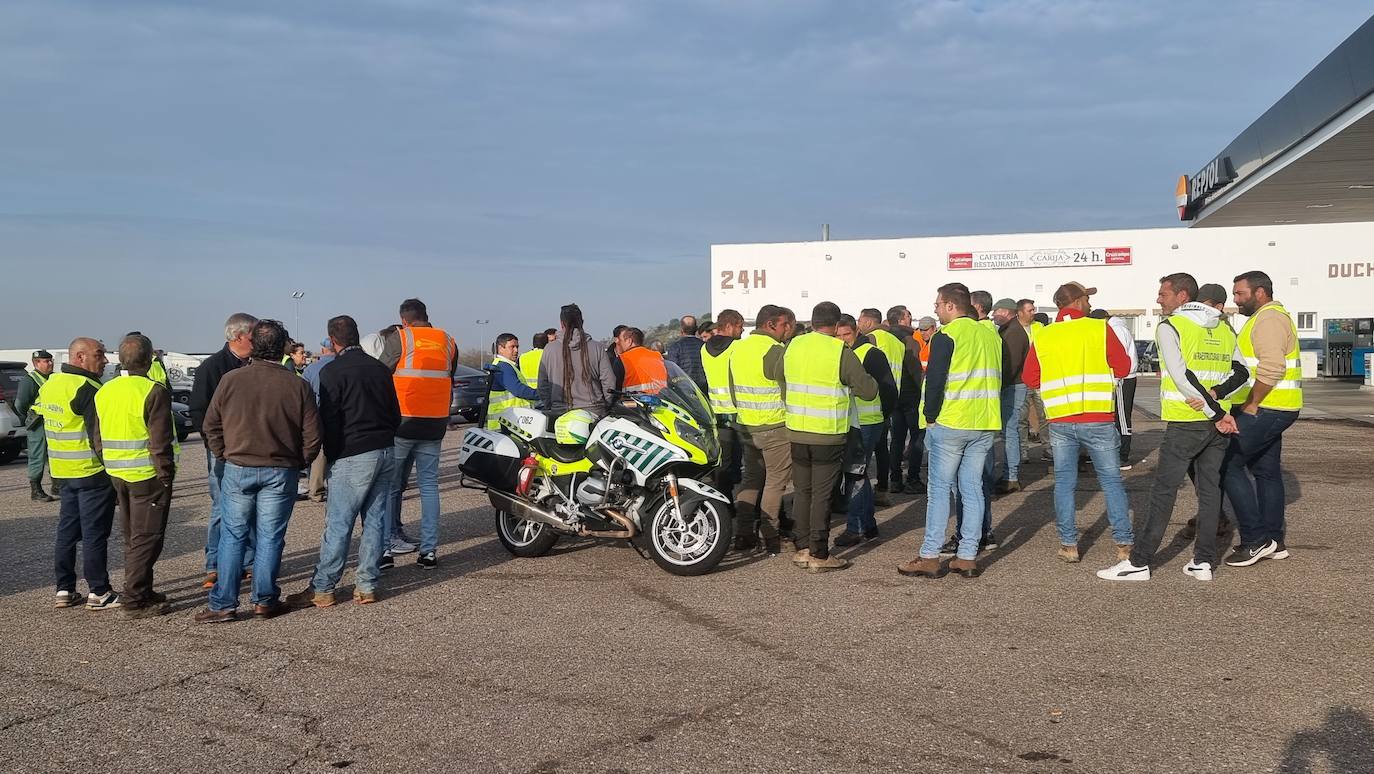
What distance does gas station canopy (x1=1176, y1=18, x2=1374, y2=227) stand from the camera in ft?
42.6

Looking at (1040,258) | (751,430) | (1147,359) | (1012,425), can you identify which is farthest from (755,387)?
(1040,258)

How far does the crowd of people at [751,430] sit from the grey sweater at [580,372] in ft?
0.05

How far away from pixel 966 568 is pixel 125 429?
5461 millimetres

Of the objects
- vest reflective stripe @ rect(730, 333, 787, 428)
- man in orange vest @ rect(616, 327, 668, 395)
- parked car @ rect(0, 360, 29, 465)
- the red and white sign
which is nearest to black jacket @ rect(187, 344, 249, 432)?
man in orange vest @ rect(616, 327, 668, 395)

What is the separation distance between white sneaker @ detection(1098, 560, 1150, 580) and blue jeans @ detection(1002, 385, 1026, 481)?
3725 mm

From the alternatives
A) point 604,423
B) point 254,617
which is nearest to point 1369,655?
point 604,423

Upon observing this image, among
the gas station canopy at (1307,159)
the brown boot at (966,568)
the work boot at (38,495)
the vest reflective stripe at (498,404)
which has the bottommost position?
the work boot at (38,495)

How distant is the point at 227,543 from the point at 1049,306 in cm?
3926

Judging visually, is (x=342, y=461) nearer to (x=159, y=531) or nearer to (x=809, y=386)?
(x=159, y=531)

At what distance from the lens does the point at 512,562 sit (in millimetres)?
7938

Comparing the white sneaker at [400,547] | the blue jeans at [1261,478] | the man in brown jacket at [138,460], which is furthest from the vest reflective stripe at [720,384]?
the man in brown jacket at [138,460]

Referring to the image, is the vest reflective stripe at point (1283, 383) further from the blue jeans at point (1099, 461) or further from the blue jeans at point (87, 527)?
the blue jeans at point (87, 527)

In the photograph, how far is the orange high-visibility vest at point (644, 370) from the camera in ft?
27.5

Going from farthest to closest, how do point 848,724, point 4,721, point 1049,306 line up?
1. point 1049,306
2. point 4,721
3. point 848,724
